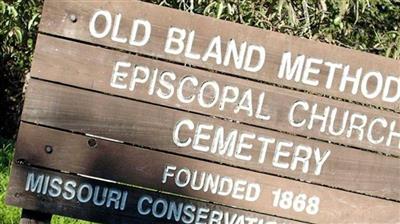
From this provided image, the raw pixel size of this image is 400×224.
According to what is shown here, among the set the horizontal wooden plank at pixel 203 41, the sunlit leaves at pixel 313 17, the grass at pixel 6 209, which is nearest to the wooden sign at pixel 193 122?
the horizontal wooden plank at pixel 203 41

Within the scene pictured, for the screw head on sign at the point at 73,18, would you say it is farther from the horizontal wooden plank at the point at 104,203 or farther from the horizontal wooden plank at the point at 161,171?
the horizontal wooden plank at the point at 104,203

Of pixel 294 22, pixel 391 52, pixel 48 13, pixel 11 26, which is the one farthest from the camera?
pixel 11 26

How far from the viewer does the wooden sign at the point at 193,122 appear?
2949mm

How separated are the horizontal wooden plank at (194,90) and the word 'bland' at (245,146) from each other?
55 millimetres

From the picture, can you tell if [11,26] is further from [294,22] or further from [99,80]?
[99,80]

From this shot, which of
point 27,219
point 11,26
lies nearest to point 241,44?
point 27,219

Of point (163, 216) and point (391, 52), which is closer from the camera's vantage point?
point (163, 216)

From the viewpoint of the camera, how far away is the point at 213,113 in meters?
2.97

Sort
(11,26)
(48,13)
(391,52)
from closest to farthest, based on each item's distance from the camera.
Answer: (48,13), (391,52), (11,26)

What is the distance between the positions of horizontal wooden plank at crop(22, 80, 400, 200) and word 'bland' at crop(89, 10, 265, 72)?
0.74 feet

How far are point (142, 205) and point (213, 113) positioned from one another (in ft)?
1.52

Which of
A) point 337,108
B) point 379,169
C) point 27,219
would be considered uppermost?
point 337,108

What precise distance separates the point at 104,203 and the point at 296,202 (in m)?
0.76

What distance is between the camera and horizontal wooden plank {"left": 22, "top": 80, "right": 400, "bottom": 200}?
2968 millimetres
